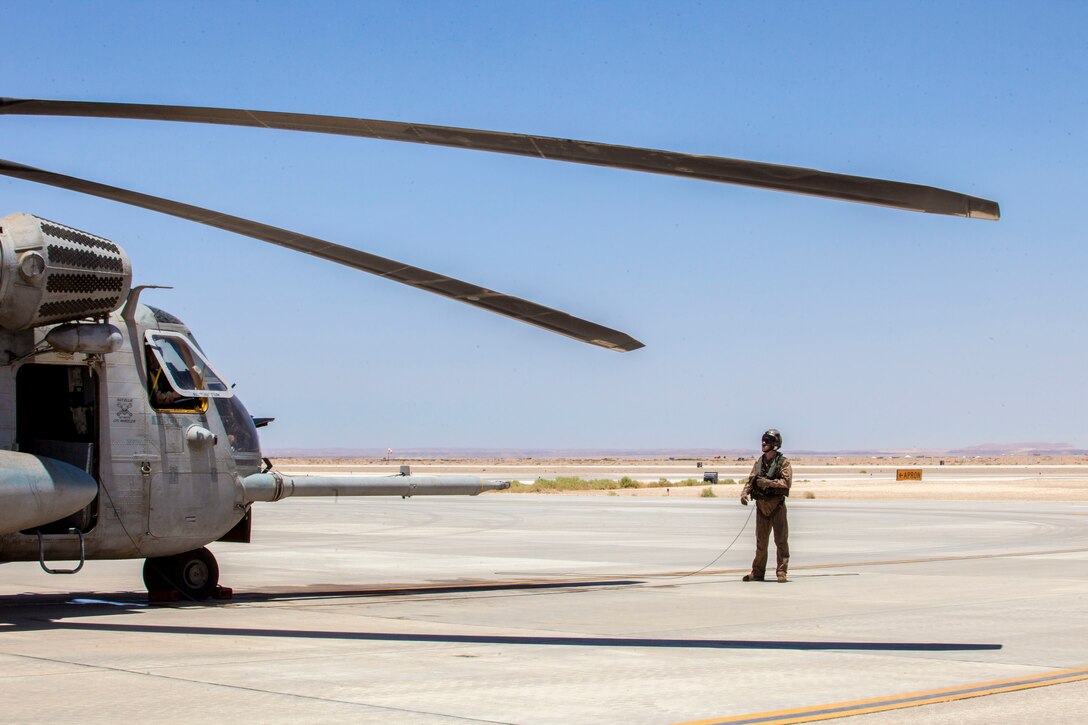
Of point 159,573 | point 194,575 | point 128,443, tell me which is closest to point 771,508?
point 194,575

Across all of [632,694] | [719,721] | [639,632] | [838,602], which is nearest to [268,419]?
[639,632]

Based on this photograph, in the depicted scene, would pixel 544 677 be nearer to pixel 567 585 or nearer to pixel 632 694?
pixel 632 694

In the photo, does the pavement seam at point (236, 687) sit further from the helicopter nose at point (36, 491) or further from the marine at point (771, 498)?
the marine at point (771, 498)

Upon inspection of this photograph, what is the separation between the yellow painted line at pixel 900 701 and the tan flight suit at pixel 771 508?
7.06 meters

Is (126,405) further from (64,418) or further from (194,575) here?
(194,575)

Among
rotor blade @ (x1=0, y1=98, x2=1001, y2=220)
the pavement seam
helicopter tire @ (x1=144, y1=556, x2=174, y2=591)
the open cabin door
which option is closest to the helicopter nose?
the open cabin door

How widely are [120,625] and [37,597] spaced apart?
3.40 meters

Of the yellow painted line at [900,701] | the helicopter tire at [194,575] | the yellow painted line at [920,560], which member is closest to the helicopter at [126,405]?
the helicopter tire at [194,575]

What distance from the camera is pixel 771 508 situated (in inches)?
634

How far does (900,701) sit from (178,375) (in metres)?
8.52

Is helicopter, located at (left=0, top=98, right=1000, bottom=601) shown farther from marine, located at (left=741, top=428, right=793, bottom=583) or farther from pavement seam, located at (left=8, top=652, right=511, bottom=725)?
marine, located at (left=741, top=428, right=793, bottom=583)

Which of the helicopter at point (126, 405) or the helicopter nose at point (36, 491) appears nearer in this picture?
the helicopter at point (126, 405)

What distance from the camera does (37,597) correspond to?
14438 millimetres

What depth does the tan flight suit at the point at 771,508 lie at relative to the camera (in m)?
16.0
